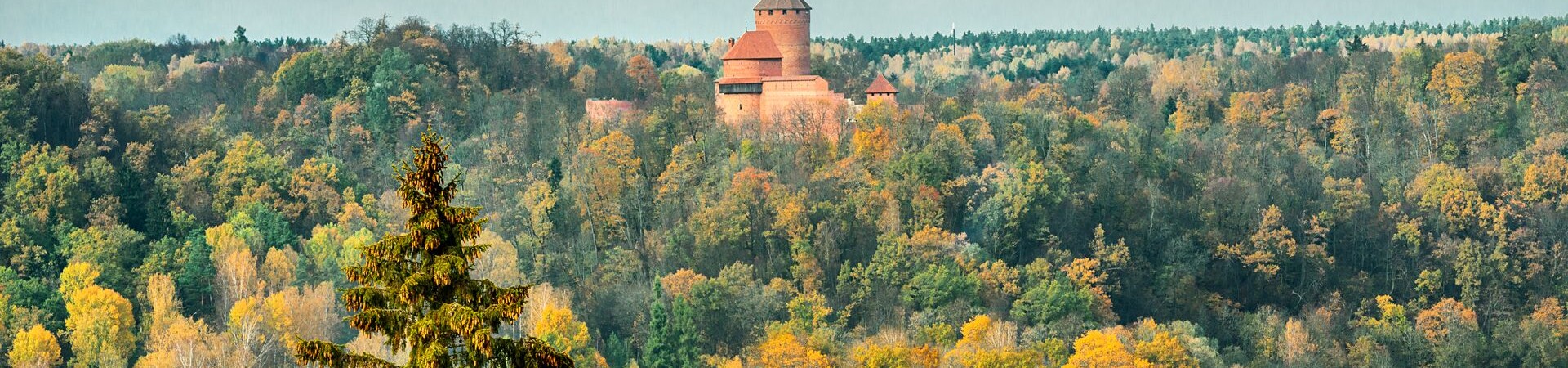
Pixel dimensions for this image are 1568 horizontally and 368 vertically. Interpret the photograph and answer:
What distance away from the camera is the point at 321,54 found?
82.6 meters

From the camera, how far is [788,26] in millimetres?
71938

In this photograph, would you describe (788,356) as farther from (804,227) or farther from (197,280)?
(197,280)

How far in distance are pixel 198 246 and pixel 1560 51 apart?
45.8m

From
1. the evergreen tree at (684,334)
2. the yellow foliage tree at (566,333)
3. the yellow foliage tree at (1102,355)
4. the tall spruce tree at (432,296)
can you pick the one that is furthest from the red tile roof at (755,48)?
the tall spruce tree at (432,296)

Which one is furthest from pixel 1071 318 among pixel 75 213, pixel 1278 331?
pixel 75 213

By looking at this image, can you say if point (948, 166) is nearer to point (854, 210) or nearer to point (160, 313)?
point (854, 210)

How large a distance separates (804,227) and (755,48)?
232 inches

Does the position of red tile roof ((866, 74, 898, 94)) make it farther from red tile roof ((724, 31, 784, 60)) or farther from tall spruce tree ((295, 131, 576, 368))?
tall spruce tree ((295, 131, 576, 368))

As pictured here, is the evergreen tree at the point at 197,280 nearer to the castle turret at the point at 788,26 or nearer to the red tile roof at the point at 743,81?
the red tile roof at the point at 743,81

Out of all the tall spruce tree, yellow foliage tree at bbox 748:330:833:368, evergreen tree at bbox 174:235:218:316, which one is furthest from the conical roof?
the tall spruce tree

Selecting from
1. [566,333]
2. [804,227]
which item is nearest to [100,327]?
[566,333]

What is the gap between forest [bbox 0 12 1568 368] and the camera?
63188mm

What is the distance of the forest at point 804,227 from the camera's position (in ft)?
207

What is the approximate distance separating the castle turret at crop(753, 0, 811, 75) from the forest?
270cm
